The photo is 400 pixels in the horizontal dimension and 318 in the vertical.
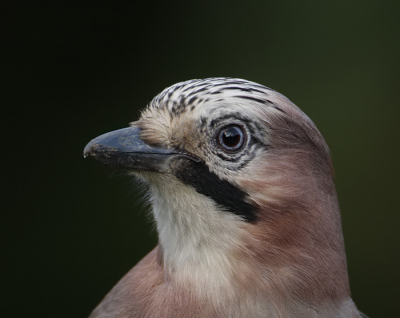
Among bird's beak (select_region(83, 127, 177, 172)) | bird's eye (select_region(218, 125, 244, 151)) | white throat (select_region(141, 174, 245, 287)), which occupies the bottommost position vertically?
white throat (select_region(141, 174, 245, 287))

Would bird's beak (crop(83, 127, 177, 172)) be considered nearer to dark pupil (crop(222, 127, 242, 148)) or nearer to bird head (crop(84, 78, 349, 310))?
bird head (crop(84, 78, 349, 310))

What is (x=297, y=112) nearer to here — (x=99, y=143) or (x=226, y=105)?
(x=226, y=105)

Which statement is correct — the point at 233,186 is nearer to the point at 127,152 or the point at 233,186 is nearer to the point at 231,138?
the point at 231,138

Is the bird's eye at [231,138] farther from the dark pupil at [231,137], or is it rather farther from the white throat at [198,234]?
the white throat at [198,234]

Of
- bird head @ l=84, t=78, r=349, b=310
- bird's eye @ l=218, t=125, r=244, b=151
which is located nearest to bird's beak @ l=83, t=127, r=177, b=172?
bird head @ l=84, t=78, r=349, b=310

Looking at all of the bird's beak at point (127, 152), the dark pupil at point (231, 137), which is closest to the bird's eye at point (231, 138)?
the dark pupil at point (231, 137)

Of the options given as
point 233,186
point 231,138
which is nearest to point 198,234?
point 233,186

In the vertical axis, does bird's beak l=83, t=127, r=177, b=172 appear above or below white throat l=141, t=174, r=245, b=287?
above
